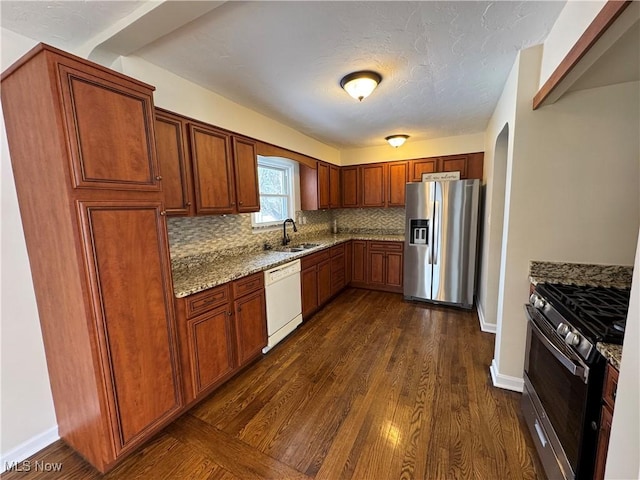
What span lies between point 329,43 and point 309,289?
8.05 feet

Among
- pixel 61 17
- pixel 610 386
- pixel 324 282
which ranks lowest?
pixel 324 282

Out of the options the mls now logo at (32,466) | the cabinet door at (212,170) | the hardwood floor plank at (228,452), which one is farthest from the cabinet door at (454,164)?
the mls now logo at (32,466)

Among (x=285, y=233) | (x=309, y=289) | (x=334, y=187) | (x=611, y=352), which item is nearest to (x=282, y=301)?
(x=309, y=289)

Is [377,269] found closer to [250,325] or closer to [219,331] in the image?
[250,325]

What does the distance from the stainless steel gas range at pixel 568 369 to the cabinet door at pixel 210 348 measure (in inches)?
79.8

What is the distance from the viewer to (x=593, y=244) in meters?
1.70

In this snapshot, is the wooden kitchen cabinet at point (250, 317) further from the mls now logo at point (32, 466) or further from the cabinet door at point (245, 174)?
the mls now logo at point (32, 466)

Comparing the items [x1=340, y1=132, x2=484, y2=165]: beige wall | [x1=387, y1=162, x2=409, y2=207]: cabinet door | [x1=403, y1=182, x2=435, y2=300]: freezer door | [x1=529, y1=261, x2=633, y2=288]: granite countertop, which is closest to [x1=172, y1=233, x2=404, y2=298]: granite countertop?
[x1=403, y1=182, x2=435, y2=300]: freezer door

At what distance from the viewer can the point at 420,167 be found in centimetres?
414

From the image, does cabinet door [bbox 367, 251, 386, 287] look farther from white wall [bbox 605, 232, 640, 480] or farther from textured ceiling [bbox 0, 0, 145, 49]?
textured ceiling [bbox 0, 0, 145, 49]

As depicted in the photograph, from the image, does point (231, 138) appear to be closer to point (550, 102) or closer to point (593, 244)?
point (550, 102)

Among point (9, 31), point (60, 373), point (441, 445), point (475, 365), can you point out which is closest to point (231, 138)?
point (9, 31)

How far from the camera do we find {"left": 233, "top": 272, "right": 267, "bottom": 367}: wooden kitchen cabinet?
220 centimetres

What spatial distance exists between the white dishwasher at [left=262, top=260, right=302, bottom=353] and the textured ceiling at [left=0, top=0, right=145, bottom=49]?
6.32ft
